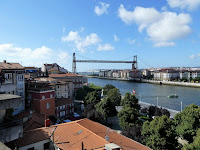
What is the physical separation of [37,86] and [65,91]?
182 inches

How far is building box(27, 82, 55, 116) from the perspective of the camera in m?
8.55

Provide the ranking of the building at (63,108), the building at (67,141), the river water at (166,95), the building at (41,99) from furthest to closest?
the river water at (166,95), the building at (63,108), the building at (41,99), the building at (67,141)

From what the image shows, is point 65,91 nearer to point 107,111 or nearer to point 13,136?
point 107,111

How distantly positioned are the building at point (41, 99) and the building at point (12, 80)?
505 mm

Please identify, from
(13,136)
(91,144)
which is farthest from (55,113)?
(13,136)

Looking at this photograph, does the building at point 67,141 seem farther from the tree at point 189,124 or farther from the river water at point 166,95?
the river water at point 166,95

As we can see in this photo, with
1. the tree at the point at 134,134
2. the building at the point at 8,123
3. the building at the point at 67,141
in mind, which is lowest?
the tree at the point at 134,134

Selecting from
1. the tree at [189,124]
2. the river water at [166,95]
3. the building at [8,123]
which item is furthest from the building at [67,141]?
the river water at [166,95]

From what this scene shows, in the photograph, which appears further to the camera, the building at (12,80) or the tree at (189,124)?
the building at (12,80)

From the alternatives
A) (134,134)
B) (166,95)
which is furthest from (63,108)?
(166,95)

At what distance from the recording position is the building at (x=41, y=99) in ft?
28.0

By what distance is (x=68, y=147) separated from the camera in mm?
3611

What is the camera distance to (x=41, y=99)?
8562 mm

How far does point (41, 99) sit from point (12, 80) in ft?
5.63
